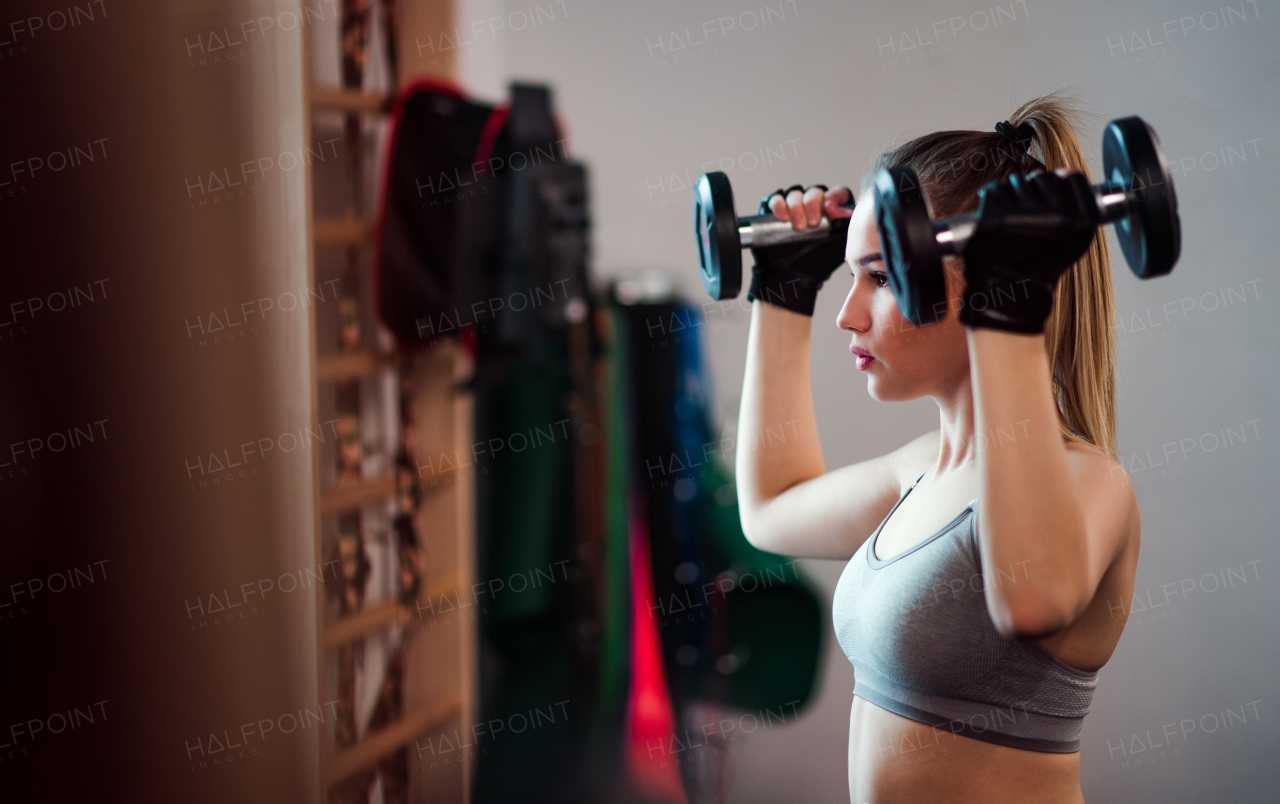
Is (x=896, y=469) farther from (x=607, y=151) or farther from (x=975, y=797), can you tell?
(x=607, y=151)

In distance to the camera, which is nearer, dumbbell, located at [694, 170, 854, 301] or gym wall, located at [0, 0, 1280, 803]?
dumbbell, located at [694, 170, 854, 301]

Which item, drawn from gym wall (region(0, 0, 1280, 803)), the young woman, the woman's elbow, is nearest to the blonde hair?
the young woman

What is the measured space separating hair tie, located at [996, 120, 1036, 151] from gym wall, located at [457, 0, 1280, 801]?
0.70 meters

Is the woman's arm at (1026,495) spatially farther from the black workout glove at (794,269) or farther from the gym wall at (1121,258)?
the gym wall at (1121,258)

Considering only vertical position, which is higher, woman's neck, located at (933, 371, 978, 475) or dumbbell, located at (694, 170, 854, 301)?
dumbbell, located at (694, 170, 854, 301)

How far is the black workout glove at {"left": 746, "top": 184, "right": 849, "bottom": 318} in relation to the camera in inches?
41.1

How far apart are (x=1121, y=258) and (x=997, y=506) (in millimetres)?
1274

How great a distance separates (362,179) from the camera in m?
1.94

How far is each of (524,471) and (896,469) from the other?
1.06 m

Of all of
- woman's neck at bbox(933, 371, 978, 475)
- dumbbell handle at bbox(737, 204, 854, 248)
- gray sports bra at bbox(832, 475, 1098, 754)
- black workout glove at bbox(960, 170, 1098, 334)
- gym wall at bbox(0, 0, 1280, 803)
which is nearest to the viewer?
black workout glove at bbox(960, 170, 1098, 334)

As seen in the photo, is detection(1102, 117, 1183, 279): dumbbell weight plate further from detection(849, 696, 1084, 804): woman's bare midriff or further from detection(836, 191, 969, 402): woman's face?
detection(849, 696, 1084, 804): woman's bare midriff

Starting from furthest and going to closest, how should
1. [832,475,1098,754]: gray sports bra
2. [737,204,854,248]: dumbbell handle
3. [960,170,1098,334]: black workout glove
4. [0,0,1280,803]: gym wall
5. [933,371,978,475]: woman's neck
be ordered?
[0,0,1280,803]: gym wall < [737,204,854,248]: dumbbell handle < [933,371,978,475]: woman's neck < [832,475,1098,754]: gray sports bra < [960,170,1098,334]: black workout glove

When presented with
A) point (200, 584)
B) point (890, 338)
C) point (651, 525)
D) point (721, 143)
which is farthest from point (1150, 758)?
point (200, 584)

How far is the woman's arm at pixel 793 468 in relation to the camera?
1071mm
